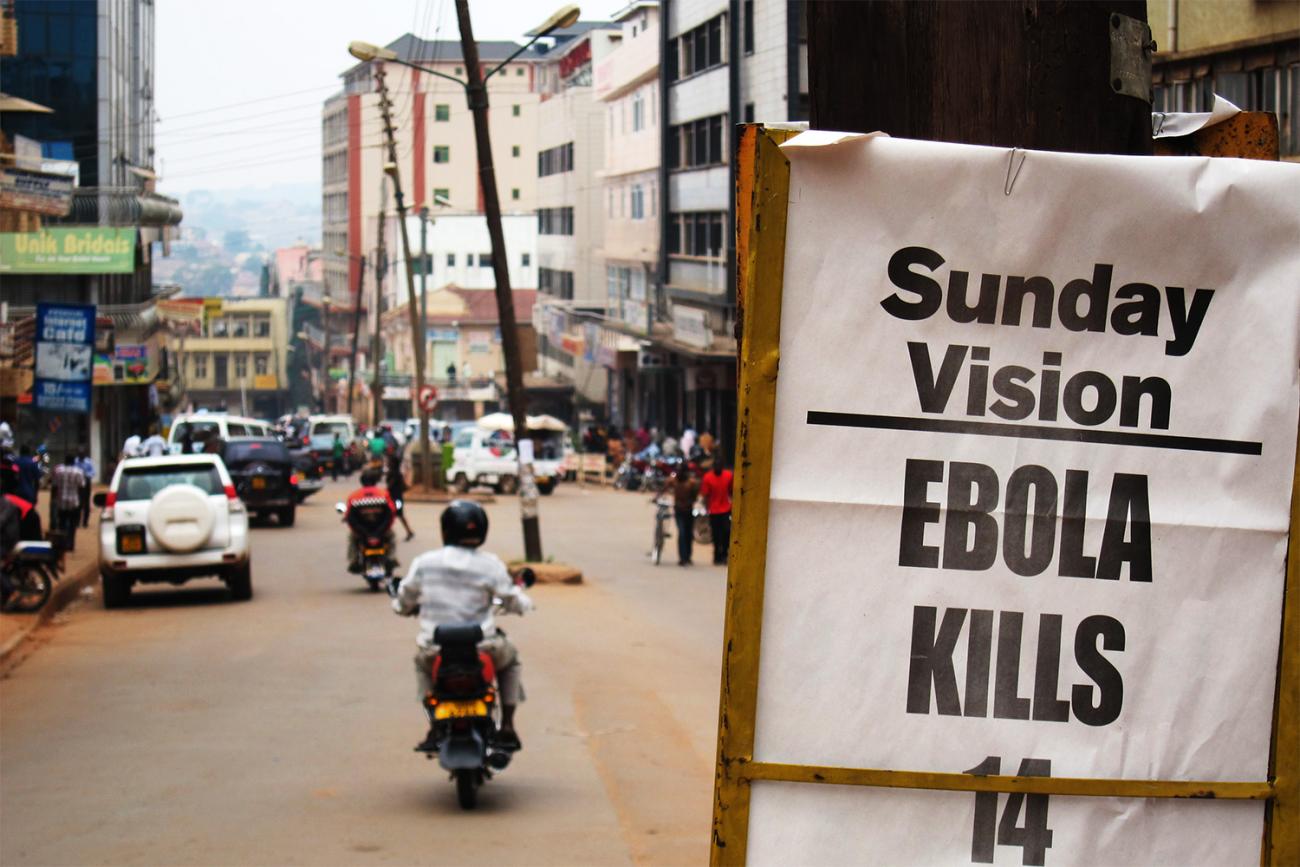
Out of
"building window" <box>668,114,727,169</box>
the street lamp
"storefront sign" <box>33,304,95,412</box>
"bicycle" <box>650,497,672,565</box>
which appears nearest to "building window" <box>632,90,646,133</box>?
"building window" <box>668,114,727,169</box>

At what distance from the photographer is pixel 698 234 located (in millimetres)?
49688

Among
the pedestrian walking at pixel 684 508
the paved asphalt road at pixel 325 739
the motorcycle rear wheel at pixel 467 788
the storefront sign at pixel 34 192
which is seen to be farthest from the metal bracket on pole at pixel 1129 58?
the storefront sign at pixel 34 192

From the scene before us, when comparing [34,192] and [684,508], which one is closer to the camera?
[684,508]

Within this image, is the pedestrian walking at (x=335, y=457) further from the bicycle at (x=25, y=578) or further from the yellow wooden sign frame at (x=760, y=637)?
the yellow wooden sign frame at (x=760, y=637)

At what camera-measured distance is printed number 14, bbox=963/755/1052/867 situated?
3281mm

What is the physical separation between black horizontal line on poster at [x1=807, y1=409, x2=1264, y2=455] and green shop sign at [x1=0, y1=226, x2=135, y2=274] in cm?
4622

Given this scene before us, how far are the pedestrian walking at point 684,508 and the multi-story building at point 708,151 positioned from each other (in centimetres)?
1440

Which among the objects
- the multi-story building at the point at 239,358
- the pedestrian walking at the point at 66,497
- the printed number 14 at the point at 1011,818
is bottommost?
the multi-story building at the point at 239,358

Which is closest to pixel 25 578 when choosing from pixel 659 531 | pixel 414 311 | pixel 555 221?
pixel 659 531

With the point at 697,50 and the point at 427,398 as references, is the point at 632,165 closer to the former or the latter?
the point at 697,50

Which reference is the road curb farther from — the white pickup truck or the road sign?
the white pickup truck

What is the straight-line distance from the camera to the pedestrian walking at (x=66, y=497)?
87.5 ft

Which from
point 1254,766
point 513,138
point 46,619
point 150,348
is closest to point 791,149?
point 1254,766

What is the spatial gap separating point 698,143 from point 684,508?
24.9 metres
